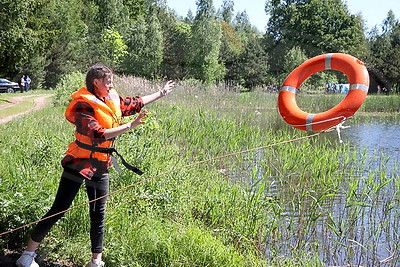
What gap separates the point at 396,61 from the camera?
94.8 feet

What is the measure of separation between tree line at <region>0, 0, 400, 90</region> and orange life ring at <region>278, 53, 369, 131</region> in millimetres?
14130

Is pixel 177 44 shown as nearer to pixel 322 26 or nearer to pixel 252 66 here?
pixel 252 66

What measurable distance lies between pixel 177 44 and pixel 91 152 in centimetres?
2472

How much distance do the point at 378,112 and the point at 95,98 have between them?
18.0 meters

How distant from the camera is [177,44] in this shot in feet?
88.6

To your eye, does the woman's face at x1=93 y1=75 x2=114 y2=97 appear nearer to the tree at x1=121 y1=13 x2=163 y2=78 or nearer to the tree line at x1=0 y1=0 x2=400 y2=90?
the tree line at x1=0 y1=0 x2=400 y2=90

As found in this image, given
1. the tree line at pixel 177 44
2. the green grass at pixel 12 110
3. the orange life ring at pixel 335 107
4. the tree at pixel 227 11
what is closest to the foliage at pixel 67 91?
the green grass at pixel 12 110

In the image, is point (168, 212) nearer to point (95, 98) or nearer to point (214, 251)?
point (214, 251)

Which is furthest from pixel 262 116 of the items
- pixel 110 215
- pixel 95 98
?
pixel 95 98

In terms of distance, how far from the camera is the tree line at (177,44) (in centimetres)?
2212

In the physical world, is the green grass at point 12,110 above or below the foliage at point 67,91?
below

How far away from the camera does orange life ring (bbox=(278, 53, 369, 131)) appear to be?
4.36 metres

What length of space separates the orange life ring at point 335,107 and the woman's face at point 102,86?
85.7 inches

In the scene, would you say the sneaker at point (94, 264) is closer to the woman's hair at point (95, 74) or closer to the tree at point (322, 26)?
the woman's hair at point (95, 74)
